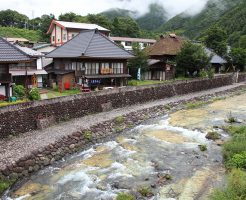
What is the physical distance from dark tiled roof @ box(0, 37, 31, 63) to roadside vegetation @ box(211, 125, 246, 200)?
52.2 ft

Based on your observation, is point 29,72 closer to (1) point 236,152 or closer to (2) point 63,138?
(2) point 63,138

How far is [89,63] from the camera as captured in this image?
33.1m

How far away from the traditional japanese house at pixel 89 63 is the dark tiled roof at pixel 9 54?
819 centimetres

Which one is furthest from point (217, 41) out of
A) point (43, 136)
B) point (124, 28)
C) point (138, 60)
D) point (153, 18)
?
point (153, 18)

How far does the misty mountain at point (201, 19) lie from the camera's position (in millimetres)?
125012

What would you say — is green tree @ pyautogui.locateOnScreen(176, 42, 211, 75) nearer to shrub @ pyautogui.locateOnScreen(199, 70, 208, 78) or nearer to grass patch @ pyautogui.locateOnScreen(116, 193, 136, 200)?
shrub @ pyautogui.locateOnScreen(199, 70, 208, 78)

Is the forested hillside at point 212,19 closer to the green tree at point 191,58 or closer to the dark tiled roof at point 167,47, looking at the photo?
the dark tiled roof at point 167,47

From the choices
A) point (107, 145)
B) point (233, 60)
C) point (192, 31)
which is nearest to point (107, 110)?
point (107, 145)

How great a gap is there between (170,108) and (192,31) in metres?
99.9

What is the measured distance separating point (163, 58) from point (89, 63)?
17.2m

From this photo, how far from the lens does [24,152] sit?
1720cm

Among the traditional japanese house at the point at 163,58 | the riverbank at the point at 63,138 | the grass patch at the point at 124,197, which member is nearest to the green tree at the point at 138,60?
the traditional japanese house at the point at 163,58

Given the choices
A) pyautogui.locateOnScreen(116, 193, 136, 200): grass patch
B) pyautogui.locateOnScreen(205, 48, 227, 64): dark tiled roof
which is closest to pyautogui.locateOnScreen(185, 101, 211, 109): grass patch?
pyautogui.locateOnScreen(205, 48, 227, 64): dark tiled roof

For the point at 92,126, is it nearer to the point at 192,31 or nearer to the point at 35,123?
the point at 35,123
